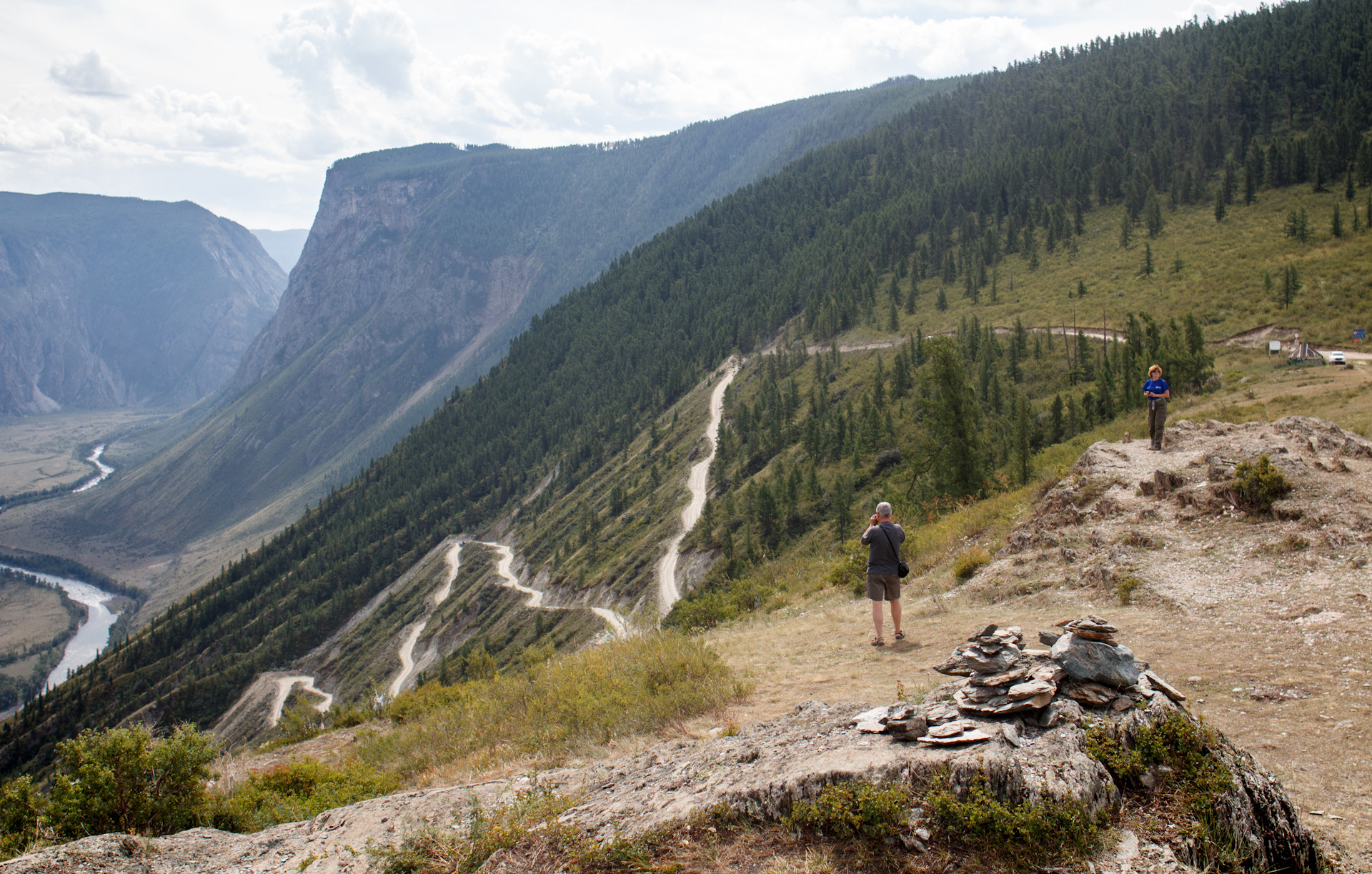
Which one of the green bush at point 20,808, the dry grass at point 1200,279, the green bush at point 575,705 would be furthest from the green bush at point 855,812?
the dry grass at point 1200,279

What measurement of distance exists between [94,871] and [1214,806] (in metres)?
12.9

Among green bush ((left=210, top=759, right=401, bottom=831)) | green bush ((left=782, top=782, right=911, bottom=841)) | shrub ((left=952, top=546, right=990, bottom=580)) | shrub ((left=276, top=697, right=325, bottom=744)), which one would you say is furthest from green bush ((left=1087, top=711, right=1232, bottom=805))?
shrub ((left=276, top=697, right=325, bottom=744))

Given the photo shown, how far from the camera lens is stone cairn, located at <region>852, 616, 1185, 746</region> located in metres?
7.75

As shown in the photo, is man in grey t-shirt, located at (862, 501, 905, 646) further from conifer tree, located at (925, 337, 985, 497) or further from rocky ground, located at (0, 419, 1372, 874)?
conifer tree, located at (925, 337, 985, 497)

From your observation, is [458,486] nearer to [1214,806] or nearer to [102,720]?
[102,720]

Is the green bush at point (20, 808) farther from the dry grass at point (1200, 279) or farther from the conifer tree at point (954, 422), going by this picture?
the dry grass at point (1200, 279)

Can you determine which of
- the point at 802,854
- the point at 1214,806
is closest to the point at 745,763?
the point at 802,854

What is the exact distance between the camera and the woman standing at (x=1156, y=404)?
2245 cm

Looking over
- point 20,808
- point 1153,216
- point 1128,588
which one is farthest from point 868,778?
point 1153,216

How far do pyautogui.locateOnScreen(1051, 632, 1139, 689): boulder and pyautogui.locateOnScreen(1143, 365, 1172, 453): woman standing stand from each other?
17.2 metres

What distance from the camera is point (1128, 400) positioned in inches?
1607

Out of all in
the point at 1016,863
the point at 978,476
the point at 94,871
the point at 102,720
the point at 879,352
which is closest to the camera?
the point at 1016,863

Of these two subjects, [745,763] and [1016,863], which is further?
[745,763]

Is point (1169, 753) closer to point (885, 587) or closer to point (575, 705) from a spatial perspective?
point (885, 587)
